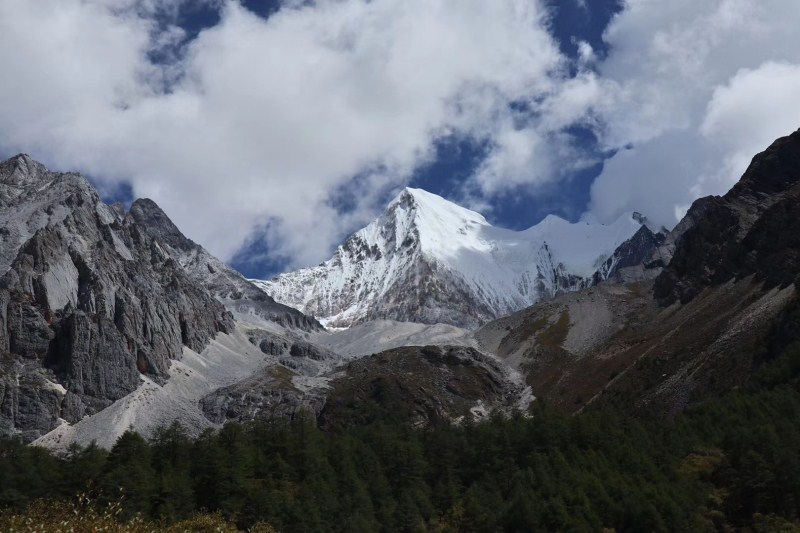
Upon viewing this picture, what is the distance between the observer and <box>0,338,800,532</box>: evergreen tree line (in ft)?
295

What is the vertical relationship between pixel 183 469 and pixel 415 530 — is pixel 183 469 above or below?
above

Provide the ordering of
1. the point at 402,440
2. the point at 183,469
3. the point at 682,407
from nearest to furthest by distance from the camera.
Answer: the point at 183,469 → the point at 402,440 → the point at 682,407

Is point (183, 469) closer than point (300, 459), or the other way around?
point (183, 469)

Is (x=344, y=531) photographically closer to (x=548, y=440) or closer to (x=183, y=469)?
(x=183, y=469)

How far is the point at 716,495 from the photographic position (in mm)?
94500

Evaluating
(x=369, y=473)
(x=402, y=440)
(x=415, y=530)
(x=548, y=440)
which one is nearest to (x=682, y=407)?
(x=548, y=440)

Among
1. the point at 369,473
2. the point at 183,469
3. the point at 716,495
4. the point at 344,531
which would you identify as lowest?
the point at 716,495

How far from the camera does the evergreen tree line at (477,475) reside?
295ft

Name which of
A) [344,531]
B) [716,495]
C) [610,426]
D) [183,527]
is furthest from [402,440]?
[183,527]

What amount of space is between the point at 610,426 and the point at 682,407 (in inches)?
1899

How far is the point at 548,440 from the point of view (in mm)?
122250

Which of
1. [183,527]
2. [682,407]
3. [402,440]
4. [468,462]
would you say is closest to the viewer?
[183,527]

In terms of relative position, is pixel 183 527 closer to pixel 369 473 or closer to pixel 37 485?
pixel 37 485

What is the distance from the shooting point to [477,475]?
12012 centimetres
